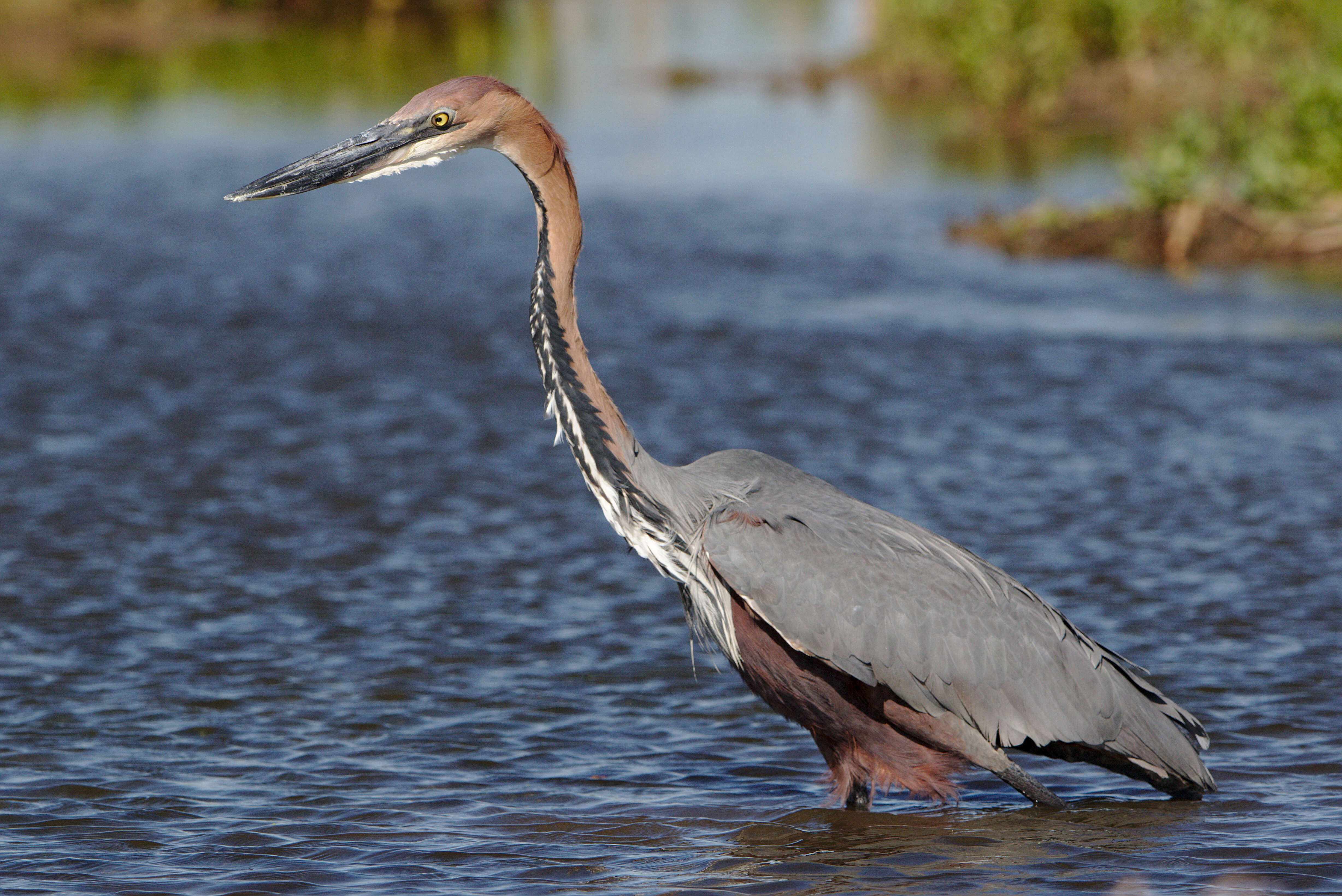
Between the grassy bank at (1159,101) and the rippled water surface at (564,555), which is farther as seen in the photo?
the grassy bank at (1159,101)

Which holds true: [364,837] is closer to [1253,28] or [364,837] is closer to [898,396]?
[898,396]

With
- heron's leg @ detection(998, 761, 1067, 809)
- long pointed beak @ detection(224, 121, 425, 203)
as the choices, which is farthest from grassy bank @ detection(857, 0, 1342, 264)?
long pointed beak @ detection(224, 121, 425, 203)

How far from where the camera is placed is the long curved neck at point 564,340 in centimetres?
621

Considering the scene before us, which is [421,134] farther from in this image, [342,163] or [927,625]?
[927,625]

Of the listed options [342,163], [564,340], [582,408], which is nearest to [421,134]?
[342,163]

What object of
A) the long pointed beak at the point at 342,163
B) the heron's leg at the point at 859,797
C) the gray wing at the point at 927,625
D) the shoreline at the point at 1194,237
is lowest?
the heron's leg at the point at 859,797

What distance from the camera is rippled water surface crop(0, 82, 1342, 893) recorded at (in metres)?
6.49

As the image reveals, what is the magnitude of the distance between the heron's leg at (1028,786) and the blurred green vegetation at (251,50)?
29396mm

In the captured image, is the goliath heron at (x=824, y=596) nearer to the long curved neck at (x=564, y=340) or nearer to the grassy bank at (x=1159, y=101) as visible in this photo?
the long curved neck at (x=564, y=340)

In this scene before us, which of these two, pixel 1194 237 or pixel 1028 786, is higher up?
pixel 1194 237

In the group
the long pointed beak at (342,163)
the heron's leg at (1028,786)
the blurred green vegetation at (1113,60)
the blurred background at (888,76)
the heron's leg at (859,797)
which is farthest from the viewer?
the blurred green vegetation at (1113,60)

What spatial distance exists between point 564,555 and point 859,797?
11.8 ft

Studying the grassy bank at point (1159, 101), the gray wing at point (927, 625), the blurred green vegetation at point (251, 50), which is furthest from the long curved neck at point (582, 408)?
the blurred green vegetation at point (251, 50)

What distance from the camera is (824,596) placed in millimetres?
6176
